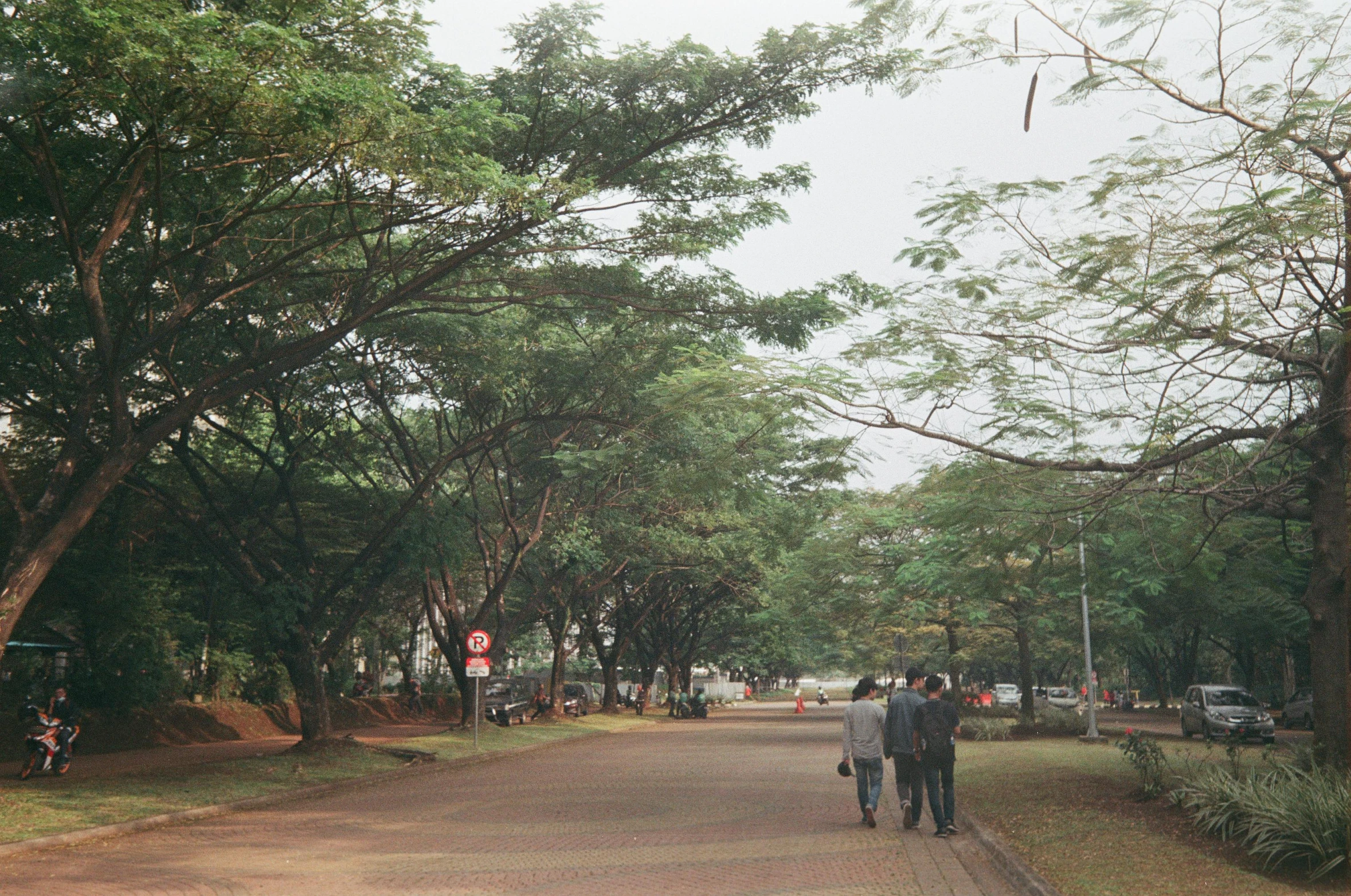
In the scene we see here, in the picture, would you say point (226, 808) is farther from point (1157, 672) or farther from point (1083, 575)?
point (1157, 672)

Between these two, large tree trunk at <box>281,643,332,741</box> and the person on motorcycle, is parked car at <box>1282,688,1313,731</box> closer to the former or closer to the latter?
large tree trunk at <box>281,643,332,741</box>

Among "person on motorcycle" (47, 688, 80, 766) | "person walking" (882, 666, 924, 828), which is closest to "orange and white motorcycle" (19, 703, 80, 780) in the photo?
"person on motorcycle" (47, 688, 80, 766)

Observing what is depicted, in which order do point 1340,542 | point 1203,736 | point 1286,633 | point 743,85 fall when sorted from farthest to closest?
point 1286,633
point 1203,736
point 743,85
point 1340,542

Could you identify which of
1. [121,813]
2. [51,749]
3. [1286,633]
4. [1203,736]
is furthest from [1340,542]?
[1286,633]

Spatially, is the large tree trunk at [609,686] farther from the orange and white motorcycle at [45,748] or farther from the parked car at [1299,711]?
the orange and white motorcycle at [45,748]

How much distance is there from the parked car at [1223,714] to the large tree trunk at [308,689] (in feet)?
66.8

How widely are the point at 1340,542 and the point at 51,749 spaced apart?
57.7 ft

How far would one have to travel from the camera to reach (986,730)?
1097 inches

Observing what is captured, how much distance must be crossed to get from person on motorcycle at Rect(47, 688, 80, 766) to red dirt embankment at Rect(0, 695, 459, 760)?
285 centimetres

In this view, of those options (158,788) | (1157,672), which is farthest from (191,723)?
(1157,672)

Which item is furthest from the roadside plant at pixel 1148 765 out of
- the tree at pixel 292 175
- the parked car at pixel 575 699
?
the parked car at pixel 575 699

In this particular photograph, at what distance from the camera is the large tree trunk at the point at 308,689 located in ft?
72.2

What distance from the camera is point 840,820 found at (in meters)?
13.5

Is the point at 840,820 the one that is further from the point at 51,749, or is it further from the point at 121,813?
the point at 51,749
